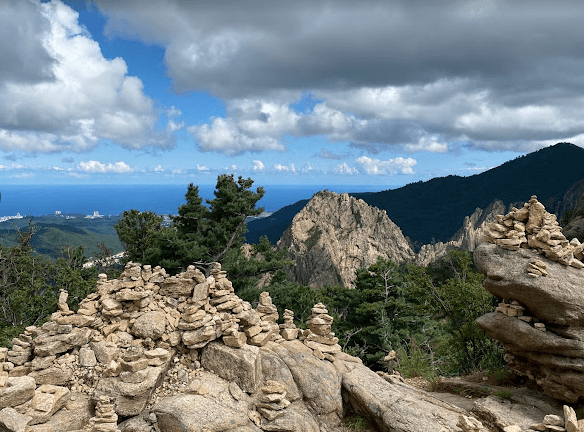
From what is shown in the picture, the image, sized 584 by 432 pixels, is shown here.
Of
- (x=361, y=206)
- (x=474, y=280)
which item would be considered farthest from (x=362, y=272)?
(x=361, y=206)

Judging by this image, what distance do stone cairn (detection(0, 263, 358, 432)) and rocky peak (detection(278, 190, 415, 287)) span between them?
90793 millimetres

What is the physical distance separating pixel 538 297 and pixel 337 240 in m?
112

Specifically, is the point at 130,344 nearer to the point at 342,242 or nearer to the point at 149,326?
the point at 149,326

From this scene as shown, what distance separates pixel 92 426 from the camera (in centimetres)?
1134

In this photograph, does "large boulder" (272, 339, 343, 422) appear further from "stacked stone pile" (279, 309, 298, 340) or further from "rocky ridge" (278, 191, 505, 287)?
"rocky ridge" (278, 191, 505, 287)

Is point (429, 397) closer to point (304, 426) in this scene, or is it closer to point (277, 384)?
point (304, 426)

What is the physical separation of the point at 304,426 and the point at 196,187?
30.6m

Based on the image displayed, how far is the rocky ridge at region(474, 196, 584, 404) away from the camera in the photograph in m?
13.3

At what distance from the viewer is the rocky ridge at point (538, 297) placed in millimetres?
13258

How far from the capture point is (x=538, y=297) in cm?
1366

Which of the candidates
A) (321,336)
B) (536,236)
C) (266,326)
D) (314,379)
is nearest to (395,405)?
(314,379)

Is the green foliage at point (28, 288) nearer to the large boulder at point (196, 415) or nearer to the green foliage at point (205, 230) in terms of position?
the green foliage at point (205, 230)

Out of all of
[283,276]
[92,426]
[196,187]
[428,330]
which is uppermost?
[196,187]

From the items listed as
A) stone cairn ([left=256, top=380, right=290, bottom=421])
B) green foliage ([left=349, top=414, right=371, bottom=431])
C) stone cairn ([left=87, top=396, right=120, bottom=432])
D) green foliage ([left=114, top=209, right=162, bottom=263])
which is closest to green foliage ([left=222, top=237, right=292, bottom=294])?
green foliage ([left=114, top=209, right=162, bottom=263])
